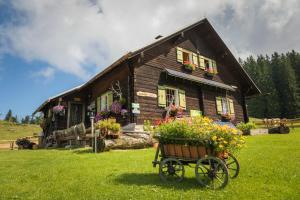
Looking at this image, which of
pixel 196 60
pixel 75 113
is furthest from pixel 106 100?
pixel 196 60

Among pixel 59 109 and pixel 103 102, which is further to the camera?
pixel 59 109

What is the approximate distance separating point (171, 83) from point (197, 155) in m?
11.1

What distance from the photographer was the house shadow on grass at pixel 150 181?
4.52 metres

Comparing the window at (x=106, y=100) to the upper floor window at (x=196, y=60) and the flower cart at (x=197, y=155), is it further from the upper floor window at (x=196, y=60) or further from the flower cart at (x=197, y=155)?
the flower cart at (x=197, y=155)

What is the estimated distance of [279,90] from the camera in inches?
2087

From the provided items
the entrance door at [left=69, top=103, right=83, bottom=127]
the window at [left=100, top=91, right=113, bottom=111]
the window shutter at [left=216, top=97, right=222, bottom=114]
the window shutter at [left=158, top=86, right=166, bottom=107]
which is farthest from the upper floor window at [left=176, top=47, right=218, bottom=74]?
the entrance door at [left=69, top=103, right=83, bottom=127]

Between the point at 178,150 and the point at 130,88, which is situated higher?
the point at 130,88

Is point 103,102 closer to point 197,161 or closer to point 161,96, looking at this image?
point 161,96

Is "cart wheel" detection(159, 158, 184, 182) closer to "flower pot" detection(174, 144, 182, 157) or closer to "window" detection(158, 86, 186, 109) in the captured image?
"flower pot" detection(174, 144, 182, 157)

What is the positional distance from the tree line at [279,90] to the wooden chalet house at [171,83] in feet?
105

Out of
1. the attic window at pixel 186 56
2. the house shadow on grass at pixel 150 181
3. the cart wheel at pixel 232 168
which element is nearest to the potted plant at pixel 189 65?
the attic window at pixel 186 56

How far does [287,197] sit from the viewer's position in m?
3.68

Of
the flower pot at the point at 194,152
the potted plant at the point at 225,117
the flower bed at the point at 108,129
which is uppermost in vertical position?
the potted plant at the point at 225,117

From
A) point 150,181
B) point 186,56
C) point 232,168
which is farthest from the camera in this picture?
point 186,56
